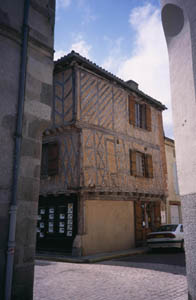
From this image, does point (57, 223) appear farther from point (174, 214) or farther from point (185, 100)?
point (185, 100)

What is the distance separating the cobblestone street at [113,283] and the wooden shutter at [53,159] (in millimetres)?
5083

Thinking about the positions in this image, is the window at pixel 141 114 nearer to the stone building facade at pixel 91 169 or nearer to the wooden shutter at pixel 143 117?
the wooden shutter at pixel 143 117

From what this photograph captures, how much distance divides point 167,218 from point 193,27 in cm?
1358

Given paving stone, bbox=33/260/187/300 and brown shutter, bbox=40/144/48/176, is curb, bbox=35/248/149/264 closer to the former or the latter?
paving stone, bbox=33/260/187/300

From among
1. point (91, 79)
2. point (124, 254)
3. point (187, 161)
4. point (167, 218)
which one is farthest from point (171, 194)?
point (187, 161)

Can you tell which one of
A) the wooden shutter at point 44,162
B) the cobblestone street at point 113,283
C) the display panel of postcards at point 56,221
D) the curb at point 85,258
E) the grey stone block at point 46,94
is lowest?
the curb at point 85,258

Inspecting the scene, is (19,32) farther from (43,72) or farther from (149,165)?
(149,165)

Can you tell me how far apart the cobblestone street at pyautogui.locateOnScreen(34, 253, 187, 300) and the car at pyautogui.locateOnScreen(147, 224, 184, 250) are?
3.08 meters

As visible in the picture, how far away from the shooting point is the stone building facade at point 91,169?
36.6 ft

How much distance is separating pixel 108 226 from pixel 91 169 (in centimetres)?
268

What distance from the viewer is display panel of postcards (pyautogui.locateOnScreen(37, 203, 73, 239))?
11.2 m

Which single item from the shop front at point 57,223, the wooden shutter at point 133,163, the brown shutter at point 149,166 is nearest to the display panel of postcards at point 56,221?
the shop front at point 57,223

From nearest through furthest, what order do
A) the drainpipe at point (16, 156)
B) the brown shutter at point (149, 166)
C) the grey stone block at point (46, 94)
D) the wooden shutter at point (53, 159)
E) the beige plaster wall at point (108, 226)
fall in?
the drainpipe at point (16, 156) < the grey stone block at point (46, 94) < the beige plaster wall at point (108, 226) < the wooden shutter at point (53, 159) < the brown shutter at point (149, 166)

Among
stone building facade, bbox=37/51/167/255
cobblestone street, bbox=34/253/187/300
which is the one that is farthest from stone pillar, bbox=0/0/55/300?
stone building facade, bbox=37/51/167/255
